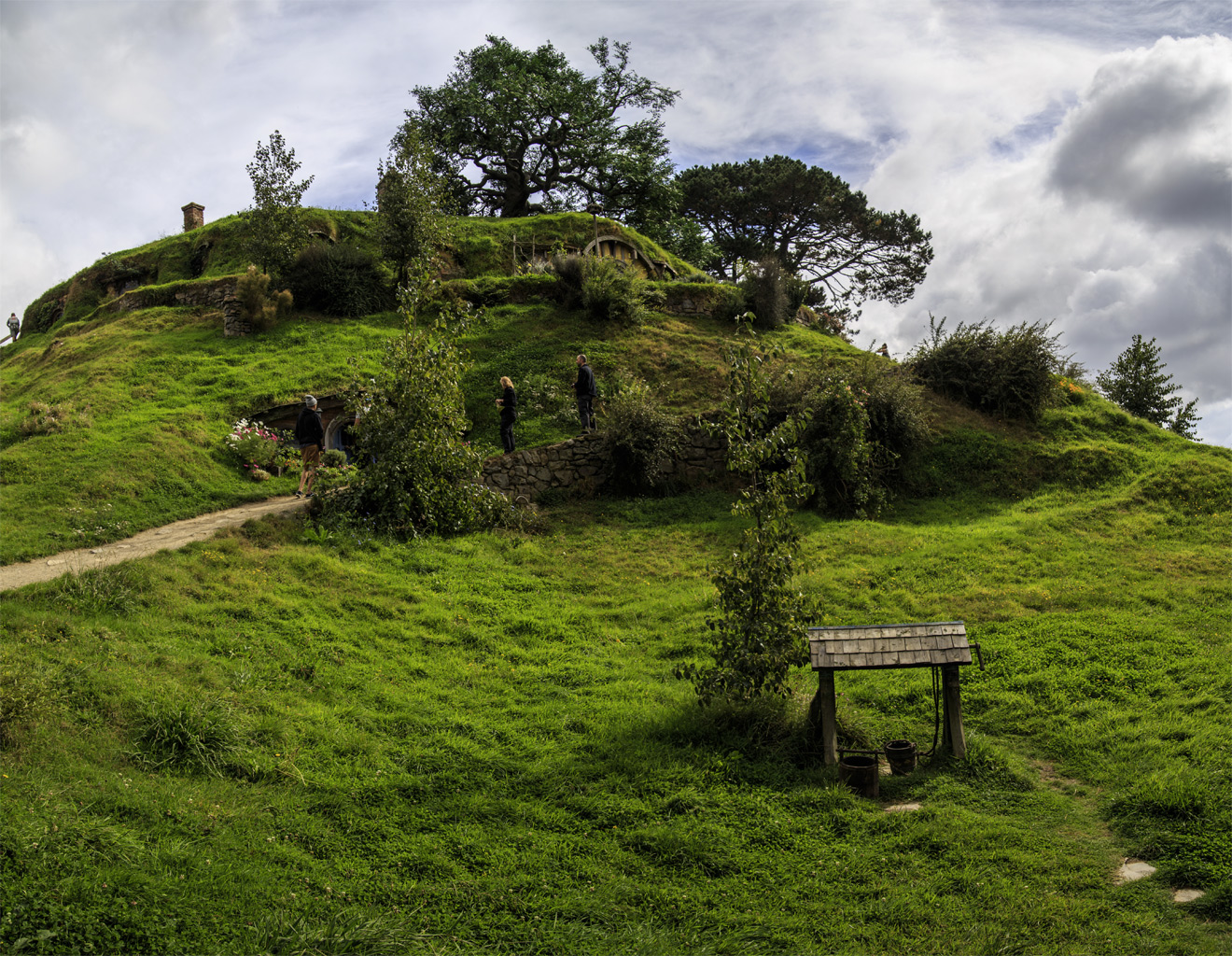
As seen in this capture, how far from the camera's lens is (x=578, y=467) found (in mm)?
16844

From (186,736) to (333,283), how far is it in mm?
19613

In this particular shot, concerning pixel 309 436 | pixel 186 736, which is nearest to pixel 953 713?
pixel 186 736

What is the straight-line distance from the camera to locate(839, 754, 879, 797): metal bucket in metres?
7.28

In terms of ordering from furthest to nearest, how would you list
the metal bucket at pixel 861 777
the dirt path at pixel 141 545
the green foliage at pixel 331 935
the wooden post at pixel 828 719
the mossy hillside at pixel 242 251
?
the mossy hillside at pixel 242 251 < the dirt path at pixel 141 545 < the wooden post at pixel 828 719 < the metal bucket at pixel 861 777 < the green foliage at pixel 331 935

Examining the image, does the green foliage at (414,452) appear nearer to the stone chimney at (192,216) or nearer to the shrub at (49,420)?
the shrub at (49,420)

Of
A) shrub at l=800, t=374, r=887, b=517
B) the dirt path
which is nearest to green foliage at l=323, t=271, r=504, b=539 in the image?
the dirt path

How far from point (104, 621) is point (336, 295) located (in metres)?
17.2

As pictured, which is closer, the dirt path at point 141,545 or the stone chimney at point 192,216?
the dirt path at point 141,545

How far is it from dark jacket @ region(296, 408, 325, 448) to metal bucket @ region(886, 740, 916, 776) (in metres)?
11.5

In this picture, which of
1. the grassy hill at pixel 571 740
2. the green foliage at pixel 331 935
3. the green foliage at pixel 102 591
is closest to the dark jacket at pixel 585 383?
the grassy hill at pixel 571 740

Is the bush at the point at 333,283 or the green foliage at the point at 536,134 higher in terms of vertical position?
the green foliage at the point at 536,134

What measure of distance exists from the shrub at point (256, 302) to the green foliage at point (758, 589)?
18.1 m

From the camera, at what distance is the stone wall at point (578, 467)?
16016mm

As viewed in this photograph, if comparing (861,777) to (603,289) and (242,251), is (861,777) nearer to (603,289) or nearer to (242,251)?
(603,289)
